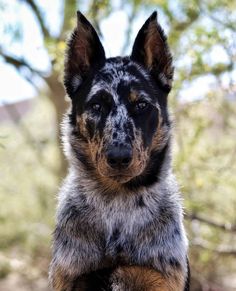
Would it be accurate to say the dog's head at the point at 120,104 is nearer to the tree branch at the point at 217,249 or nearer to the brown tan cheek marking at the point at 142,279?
the brown tan cheek marking at the point at 142,279

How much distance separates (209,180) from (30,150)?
5.30 metres

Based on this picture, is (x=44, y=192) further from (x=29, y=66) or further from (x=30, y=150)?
(x=29, y=66)

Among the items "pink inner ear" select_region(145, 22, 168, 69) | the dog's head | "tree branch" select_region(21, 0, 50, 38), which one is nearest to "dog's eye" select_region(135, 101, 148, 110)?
the dog's head

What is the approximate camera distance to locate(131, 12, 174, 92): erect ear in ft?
17.3

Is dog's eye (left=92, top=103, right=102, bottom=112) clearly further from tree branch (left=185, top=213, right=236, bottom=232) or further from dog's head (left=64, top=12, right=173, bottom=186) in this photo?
tree branch (left=185, top=213, right=236, bottom=232)

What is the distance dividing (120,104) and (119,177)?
0.58 m

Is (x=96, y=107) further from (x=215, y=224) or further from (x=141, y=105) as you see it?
(x=215, y=224)

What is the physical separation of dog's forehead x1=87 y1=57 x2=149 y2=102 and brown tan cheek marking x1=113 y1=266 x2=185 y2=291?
130 centimetres

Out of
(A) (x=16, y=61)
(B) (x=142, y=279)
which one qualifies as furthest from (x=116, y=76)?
(A) (x=16, y=61)

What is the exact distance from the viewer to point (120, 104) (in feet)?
15.8

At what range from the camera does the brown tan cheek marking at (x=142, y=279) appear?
4594 mm

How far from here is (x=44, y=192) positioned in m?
13.4

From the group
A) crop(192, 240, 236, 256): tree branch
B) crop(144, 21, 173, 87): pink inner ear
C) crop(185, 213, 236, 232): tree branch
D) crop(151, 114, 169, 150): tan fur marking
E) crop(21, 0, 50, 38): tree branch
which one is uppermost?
crop(21, 0, 50, 38): tree branch

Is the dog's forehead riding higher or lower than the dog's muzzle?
higher
